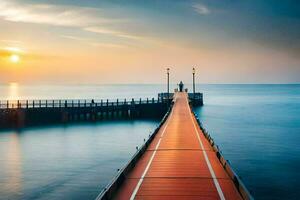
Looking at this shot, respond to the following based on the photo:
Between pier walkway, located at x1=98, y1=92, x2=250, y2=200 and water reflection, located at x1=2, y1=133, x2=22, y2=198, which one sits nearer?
pier walkway, located at x1=98, y1=92, x2=250, y2=200

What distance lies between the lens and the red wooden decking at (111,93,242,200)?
16.1 metres

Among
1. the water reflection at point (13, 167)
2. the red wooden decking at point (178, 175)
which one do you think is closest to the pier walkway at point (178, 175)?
the red wooden decking at point (178, 175)

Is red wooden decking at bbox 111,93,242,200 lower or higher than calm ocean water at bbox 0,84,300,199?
higher

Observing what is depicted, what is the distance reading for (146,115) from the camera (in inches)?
3135

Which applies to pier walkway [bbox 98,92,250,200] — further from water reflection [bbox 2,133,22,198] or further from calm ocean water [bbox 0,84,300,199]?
water reflection [bbox 2,133,22,198]

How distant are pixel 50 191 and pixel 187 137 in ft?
39.2

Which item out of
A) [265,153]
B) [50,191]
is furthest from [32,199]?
[265,153]

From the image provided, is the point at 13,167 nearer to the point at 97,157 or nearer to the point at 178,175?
the point at 97,157

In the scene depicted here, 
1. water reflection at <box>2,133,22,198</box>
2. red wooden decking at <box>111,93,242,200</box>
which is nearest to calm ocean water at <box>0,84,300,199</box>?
water reflection at <box>2,133,22,198</box>

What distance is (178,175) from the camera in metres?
19.2

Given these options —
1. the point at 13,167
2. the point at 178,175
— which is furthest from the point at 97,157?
the point at 178,175

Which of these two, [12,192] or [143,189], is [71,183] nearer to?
[12,192]

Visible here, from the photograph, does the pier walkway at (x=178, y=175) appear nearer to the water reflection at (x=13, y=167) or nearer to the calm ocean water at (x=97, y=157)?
the calm ocean water at (x=97, y=157)

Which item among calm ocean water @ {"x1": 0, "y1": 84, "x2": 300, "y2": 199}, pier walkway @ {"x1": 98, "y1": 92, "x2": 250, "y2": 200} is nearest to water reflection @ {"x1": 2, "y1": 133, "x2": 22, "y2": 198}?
calm ocean water @ {"x1": 0, "y1": 84, "x2": 300, "y2": 199}
